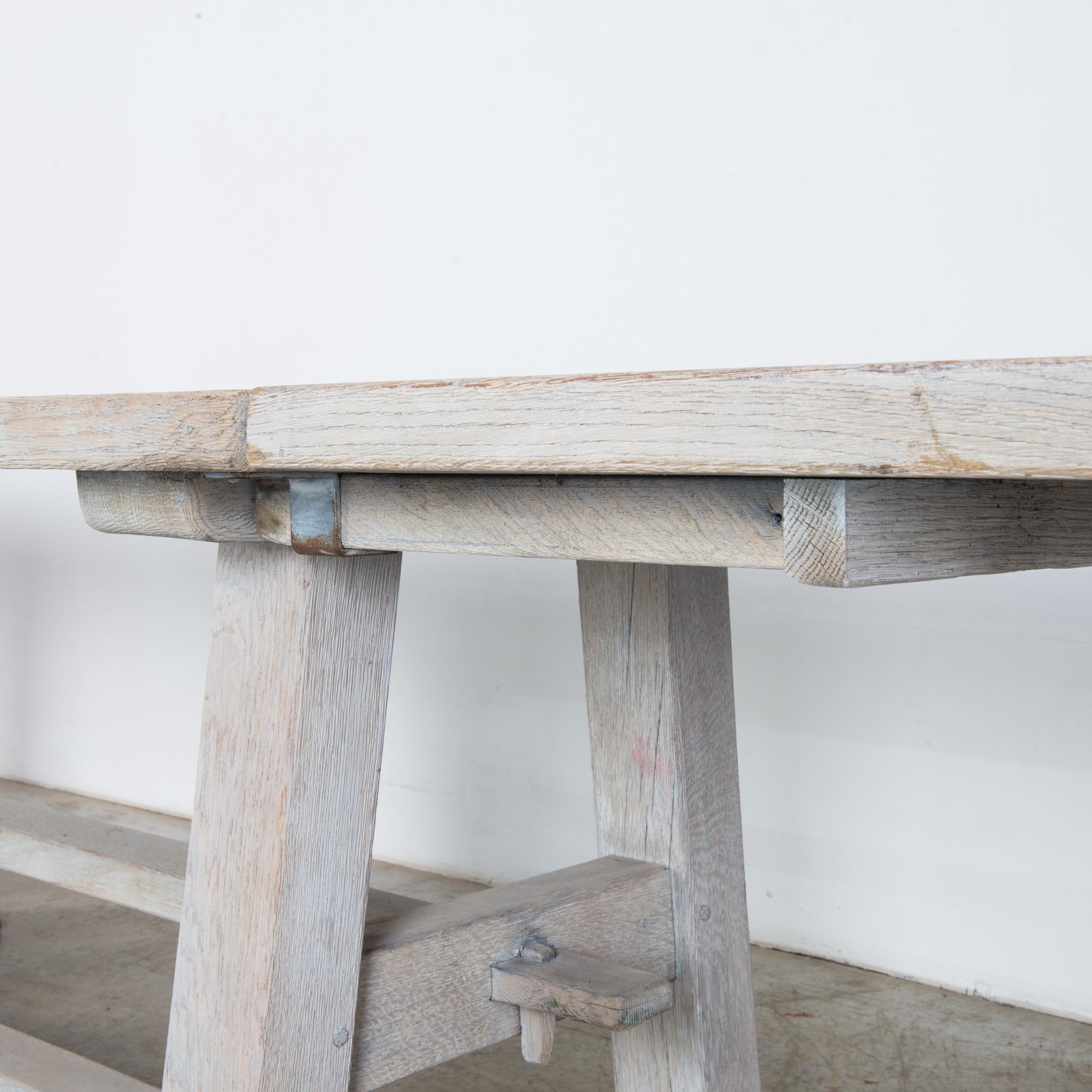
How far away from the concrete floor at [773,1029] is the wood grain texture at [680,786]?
0.42m

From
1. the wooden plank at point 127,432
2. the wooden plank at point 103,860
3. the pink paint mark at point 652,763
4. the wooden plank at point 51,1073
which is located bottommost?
the wooden plank at point 51,1073

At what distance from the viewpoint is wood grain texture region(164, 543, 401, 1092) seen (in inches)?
39.8

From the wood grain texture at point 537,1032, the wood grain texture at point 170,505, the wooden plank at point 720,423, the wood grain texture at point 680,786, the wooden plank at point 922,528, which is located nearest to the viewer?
the wooden plank at point 720,423

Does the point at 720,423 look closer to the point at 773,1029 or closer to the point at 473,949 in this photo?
the point at 473,949

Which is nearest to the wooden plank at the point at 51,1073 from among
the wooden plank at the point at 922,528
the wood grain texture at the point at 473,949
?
the wood grain texture at the point at 473,949

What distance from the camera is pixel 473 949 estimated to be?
1.16 m

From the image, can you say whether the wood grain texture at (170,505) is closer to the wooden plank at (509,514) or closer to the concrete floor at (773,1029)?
the wooden plank at (509,514)

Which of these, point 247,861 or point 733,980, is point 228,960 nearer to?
point 247,861

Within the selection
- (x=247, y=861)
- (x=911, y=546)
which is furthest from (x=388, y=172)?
(x=911, y=546)

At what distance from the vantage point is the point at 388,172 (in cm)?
257

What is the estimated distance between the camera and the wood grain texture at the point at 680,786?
1.32m

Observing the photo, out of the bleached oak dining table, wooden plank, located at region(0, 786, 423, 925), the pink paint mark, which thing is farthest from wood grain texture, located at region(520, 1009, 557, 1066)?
the pink paint mark

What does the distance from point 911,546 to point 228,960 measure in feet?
2.08

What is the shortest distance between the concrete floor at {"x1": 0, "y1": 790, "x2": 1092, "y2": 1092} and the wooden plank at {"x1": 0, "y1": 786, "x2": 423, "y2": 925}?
1.49ft
